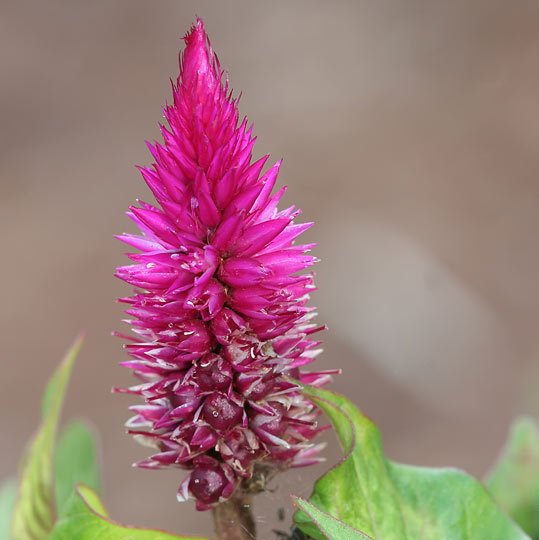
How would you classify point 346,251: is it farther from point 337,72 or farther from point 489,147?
point 337,72

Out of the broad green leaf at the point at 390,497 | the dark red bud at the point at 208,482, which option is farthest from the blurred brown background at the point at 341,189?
the dark red bud at the point at 208,482

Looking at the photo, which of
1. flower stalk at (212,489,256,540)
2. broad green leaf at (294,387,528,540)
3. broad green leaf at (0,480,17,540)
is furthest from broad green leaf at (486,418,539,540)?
broad green leaf at (0,480,17,540)

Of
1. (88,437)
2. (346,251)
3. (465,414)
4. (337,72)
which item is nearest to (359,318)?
(346,251)

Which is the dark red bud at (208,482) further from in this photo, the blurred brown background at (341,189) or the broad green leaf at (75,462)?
the blurred brown background at (341,189)

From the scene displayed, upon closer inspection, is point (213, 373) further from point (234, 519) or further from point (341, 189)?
point (341, 189)

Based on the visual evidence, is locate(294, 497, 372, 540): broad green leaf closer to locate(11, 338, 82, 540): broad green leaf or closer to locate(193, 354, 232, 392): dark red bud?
locate(193, 354, 232, 392): dark red bud

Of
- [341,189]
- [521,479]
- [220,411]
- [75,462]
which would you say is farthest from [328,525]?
[341,189]

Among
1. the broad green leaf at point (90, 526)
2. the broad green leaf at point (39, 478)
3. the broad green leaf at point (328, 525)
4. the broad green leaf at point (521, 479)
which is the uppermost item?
the broad green leaf at point (39, 478)
